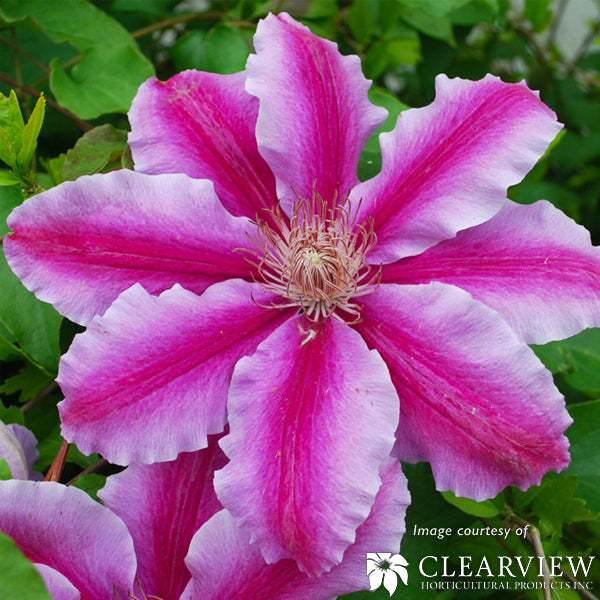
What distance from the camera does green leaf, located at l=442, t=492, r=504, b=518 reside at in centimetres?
70

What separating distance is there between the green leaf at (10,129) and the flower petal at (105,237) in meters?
0.11

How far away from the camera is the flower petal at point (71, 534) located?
0.57 metres

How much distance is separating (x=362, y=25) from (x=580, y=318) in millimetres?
611

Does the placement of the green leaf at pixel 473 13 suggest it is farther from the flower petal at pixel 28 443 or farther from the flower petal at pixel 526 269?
the flower petal at pixel 28 443

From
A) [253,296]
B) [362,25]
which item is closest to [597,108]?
[362,25]

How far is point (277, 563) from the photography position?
597 mm

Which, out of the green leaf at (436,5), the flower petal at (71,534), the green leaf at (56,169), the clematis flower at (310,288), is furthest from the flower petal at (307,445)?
the green leaf at (436,5)

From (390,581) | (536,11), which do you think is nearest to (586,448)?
(390,581)

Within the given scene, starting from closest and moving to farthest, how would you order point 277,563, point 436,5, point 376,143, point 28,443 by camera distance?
point 277,563
point 28,443
point 376,143
point 436,5

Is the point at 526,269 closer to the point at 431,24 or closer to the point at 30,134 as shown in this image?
the point at 30,134

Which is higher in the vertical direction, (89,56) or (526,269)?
(89,56)

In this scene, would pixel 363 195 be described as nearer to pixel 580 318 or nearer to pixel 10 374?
pixel 580 318

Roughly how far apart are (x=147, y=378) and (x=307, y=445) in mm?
118

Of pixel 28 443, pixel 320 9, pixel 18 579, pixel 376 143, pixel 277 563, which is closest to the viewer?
pixel 18 579
